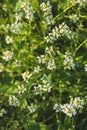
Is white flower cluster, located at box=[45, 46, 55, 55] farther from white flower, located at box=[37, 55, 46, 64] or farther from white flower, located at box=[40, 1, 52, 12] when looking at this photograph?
white flower, located at box=[40, 1, 52, 12]

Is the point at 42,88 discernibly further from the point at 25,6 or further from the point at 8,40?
the point at 25,6

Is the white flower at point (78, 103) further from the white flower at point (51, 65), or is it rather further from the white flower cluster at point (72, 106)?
the white flower at point (51, 65)

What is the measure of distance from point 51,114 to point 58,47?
0.44 meters

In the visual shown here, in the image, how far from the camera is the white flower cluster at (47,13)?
258 centimetres

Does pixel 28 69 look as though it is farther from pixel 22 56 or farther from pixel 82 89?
pixel 82 89

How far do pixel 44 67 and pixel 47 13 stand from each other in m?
0.34

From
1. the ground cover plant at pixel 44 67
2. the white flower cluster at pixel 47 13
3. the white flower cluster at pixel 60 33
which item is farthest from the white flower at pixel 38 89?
the white flower cluster at pixel 47 13

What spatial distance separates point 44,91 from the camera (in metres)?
2.44

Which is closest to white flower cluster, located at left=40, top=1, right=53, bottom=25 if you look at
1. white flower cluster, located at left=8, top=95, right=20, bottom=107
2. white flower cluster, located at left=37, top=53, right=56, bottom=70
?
white flower cluster, located at left=37, top=53, right=56, bottom=70

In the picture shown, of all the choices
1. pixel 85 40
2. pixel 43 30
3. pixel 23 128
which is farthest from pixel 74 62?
pixel 23 128

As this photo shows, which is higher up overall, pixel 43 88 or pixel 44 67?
pixel 44 67

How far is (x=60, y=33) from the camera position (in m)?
2.52

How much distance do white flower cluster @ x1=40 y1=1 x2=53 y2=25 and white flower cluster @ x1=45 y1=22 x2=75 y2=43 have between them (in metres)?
0.11

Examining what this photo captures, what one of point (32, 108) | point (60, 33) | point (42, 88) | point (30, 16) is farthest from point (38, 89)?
point (30, 16)
